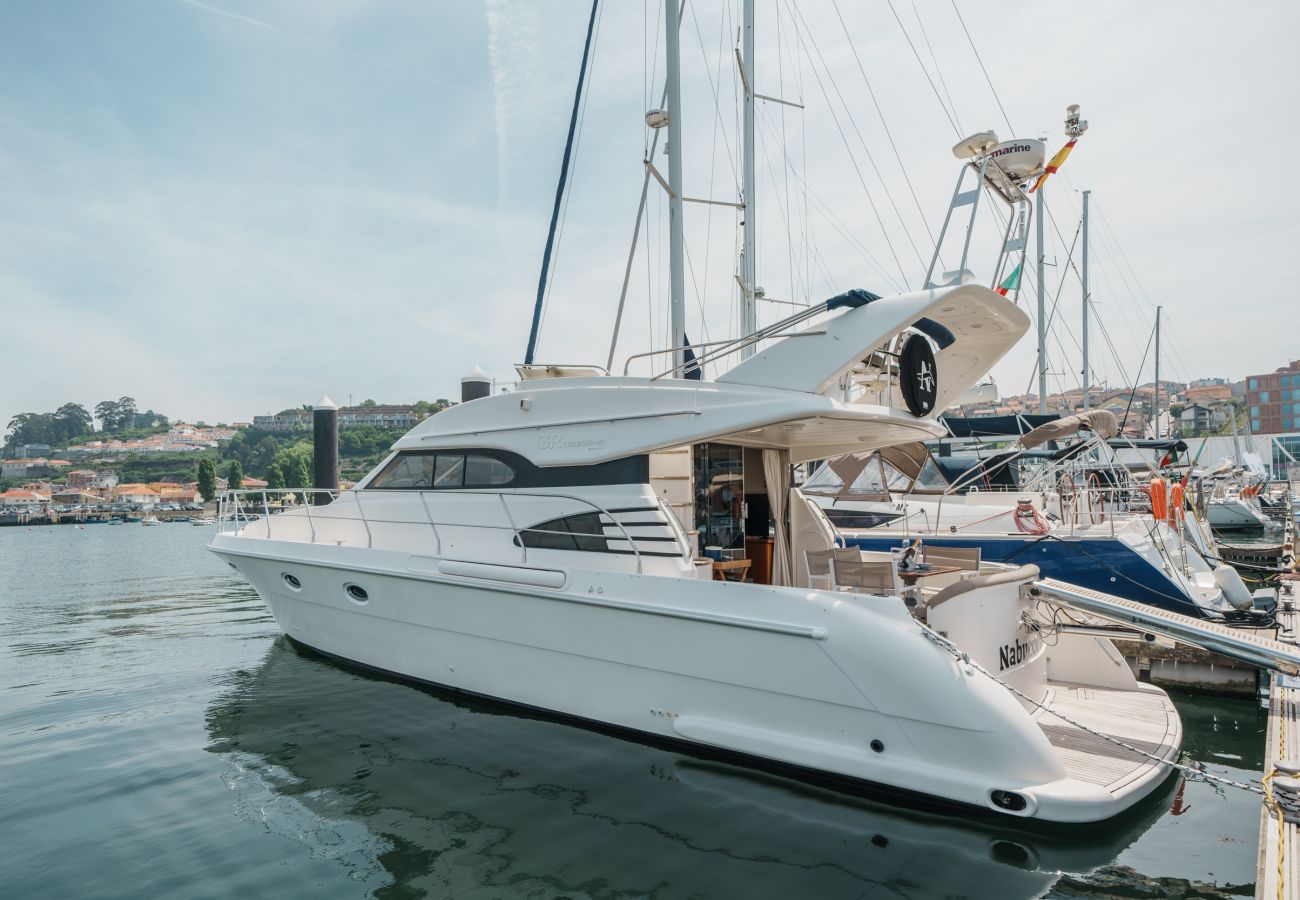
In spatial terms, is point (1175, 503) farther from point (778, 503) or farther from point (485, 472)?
point (485, 472)

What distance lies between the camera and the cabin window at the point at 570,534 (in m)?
5.95

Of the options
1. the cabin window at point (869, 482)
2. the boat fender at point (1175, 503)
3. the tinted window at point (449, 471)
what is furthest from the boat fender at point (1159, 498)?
the tinted window at point (449, 471)

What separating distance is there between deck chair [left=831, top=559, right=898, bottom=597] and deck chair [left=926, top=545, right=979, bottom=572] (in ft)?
4.09

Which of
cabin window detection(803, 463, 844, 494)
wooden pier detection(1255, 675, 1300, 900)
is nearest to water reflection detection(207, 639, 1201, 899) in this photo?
wooden pier detection(1255, 675, 1300, 900)

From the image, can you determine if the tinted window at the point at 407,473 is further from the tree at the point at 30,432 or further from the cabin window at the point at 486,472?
the tree at the point at 30,432

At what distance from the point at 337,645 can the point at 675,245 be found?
5.44m

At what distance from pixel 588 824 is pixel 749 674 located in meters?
1.35

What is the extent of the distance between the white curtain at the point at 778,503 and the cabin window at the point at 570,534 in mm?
1868

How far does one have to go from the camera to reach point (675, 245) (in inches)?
296

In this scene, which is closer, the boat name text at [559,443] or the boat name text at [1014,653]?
the boat name text at [1014,653]

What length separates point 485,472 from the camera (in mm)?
6879

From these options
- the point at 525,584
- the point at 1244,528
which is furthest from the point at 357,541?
the point at 1244,528

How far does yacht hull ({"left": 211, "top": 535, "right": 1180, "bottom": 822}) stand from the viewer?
4.25m

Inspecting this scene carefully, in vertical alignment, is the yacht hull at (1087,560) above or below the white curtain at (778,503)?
below
